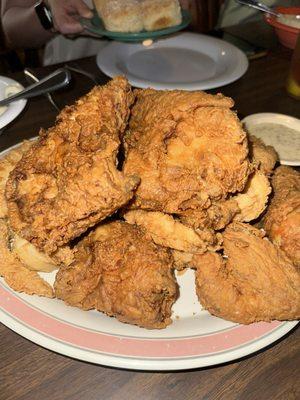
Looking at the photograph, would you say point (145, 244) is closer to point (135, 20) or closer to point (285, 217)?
point (285, 217)

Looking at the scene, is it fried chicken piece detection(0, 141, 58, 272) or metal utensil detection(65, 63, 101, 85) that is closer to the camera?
fried chicken piece detection(0, 141, 58, 272)

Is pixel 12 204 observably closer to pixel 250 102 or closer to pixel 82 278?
pixel 82 278

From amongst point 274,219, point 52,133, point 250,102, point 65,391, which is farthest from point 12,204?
point 250,102

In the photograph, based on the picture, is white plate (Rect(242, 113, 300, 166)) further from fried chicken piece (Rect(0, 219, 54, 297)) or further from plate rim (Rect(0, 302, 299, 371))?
fried chicken piece (Rect(0, 219, 54, 297))

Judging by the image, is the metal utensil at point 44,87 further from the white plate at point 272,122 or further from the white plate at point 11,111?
the white plate at point 272,122

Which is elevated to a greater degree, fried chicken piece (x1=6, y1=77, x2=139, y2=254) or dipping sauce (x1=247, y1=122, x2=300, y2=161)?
fried chicken piece (x1=6, y1=77, x2=139, y2=254)

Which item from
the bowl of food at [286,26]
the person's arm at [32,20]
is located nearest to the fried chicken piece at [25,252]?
the person's arm at [32,20]

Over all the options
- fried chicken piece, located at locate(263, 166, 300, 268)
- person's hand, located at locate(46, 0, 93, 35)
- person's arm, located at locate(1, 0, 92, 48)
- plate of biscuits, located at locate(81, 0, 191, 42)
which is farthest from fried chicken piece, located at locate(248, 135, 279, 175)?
person's hand, located at locate(46, 0, 93, 35)
